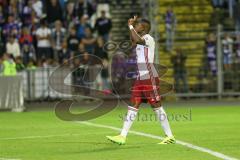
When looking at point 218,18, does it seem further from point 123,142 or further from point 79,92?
point 123,142

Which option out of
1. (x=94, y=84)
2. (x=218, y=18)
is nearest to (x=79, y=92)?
(x=94, y=84)

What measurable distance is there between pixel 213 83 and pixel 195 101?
111 centimetres

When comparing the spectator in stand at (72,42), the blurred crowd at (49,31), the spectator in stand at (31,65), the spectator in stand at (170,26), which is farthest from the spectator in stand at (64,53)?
the spectator in stand at (170,26)

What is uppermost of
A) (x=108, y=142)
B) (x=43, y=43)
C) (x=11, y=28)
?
(x=11, y=28)

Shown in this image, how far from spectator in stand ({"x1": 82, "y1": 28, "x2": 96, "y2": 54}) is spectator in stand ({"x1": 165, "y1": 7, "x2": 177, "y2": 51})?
291 cm

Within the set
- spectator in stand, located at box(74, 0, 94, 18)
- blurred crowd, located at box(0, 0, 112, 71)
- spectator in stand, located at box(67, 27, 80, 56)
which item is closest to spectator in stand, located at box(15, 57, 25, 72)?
blurred crowd, located at box(0, 0, 112, 71)

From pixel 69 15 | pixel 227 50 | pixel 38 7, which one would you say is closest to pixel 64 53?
pixel 69 15

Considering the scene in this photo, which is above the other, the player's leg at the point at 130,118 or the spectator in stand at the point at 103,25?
the spectator in stand at the point at 103,25

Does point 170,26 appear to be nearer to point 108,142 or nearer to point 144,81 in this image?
point 108,142

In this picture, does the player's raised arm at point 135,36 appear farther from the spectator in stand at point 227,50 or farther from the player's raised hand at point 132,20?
the spectator in stand at point 227,50

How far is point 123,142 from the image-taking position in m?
14.8

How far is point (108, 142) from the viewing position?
1548 cm

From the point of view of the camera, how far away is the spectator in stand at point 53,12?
104 feet

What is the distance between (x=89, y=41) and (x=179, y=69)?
3.61 metres
